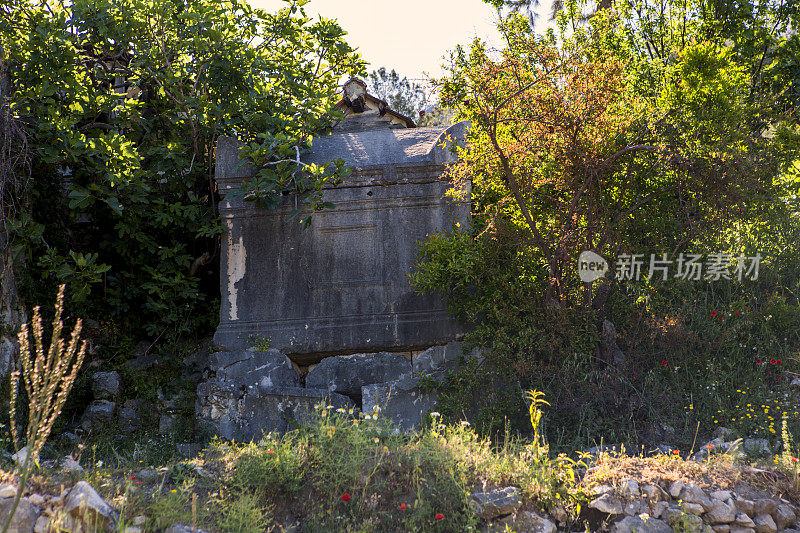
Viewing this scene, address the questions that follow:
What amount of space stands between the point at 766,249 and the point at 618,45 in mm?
2913

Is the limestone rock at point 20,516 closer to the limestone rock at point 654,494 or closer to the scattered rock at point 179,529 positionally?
the scattered rock at point 179,529

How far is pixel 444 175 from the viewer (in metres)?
5.04

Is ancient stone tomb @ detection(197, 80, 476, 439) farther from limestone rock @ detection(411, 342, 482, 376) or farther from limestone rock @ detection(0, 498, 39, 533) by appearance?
limestone rock @ detection(0, 498, 39, 533)

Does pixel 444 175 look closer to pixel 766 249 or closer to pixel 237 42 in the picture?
pixel 237 42

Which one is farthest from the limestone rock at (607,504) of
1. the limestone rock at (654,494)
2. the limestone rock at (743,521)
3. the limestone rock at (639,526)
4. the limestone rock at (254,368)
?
the limestone rock at (254,368)

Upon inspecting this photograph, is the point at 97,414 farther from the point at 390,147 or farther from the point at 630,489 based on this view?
the point at 630,489

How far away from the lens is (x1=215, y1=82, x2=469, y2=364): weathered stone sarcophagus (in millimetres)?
5113

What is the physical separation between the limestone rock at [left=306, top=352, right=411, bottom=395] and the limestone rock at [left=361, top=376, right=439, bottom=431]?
127mm

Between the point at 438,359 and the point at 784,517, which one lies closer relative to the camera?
the point at 784,517

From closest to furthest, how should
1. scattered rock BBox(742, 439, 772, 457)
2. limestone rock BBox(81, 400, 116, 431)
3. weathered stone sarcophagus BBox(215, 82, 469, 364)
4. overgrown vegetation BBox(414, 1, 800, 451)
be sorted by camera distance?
1. scattered rock BBox(742, 439, 772, 457)
2. overgrown vegetation BBox(414, 1, 800, 451)
3. limestone rock BBox(81, 400, 116, 431)
4. weathered stone sarcophagus BBox(215, 82, 469, 364)

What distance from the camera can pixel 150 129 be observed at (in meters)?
5.66

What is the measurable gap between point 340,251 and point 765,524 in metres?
3.51

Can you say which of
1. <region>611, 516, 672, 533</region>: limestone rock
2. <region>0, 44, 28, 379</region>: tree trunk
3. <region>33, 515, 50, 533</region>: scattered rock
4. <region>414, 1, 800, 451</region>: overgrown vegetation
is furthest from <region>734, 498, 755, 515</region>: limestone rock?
<region>0, 44, 28, 379</region>: tree trunk

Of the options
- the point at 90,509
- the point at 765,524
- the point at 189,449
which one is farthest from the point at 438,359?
the point at 90,509
